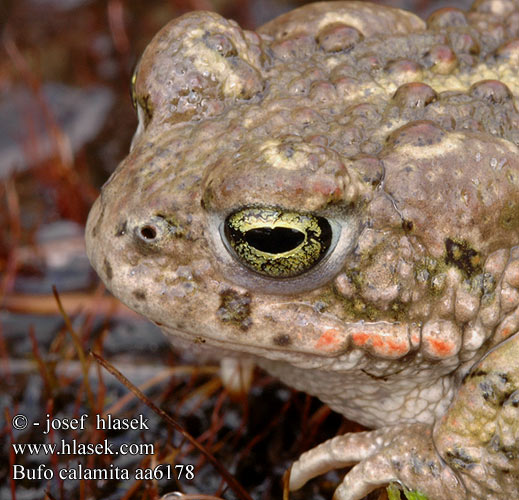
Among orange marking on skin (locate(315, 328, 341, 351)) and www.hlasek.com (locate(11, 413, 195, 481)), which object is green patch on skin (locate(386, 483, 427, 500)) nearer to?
orange marking on skin (locate(315, 328, 341, 351))

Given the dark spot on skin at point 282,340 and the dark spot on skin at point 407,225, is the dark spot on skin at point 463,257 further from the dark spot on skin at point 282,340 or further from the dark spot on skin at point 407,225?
the dark spot on skin at point 282,340

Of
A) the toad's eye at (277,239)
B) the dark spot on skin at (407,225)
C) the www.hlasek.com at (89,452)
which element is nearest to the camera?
the toad's eye at (277,239)

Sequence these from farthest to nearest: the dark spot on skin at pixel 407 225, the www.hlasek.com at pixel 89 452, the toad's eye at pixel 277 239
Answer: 1. the www.hlasek.com at pixel 89 452
2. the dark spot on skin at pixel 407 225
3. the toad's eye at pixel 277 239

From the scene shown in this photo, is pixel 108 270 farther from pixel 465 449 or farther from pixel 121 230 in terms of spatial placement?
pixel 465 449

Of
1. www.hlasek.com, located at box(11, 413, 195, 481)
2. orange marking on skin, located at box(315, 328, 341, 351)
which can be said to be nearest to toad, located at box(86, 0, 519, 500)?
orange marking on skin, located at box(315, 328, 341, 351)

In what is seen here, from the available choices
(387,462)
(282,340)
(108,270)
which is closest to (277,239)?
(282,340)

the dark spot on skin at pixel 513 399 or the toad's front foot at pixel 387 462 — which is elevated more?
the dark spot on skin at pixel 513 399

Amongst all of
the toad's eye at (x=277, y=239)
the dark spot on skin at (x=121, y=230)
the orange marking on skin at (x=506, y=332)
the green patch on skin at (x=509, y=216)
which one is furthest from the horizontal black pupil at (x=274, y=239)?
the orange marking on skin at (x=506, y=332)
